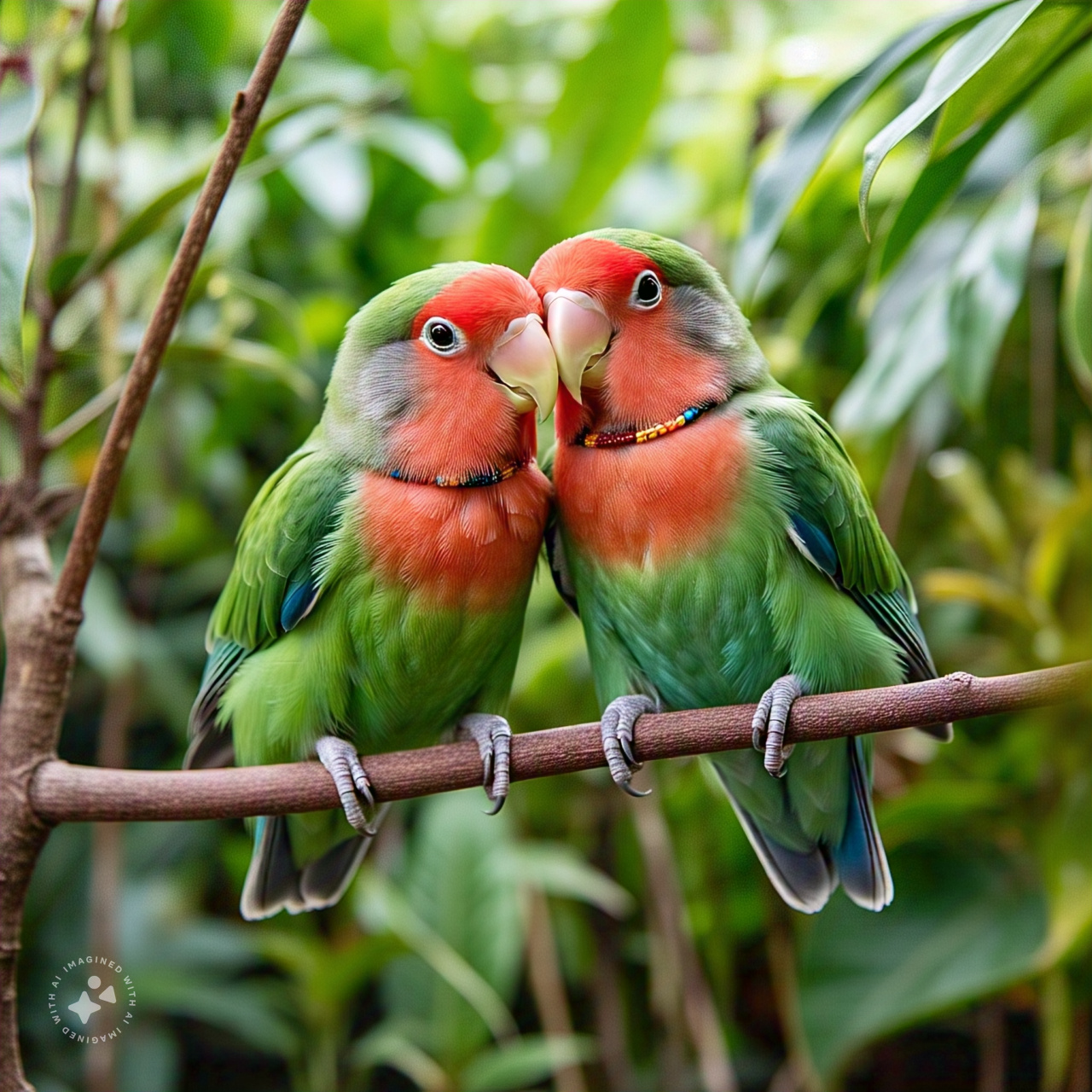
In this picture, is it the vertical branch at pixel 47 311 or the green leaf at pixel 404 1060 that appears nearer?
the vertical branch at pixel 47 311

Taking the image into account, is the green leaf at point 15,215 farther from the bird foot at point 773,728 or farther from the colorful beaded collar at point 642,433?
the bird foot at point 773,728

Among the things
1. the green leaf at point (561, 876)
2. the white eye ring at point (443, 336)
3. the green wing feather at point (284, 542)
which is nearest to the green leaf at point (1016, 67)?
the white eye ring at point (443, 336)

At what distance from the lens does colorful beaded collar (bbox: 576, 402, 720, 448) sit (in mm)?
1132

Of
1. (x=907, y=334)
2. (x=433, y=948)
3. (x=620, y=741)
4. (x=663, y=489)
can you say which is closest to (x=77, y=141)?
(x=663, y=489)

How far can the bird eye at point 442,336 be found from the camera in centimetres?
107

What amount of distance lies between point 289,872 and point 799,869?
2.03 ft

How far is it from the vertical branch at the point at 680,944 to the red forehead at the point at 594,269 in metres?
1.29

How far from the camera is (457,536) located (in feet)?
3.82

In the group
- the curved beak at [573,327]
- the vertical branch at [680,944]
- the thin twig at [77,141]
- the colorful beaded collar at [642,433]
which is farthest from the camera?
the vertical branch at [680,944]

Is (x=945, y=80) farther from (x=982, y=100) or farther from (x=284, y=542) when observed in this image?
(x=284, y=542)

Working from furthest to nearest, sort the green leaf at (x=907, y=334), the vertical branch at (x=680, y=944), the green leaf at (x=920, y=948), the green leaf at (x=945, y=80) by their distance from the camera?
the vertical branch at (x=680, y=944), the green leaf at (x=920, y=948), the green leaf at (x=907, y=334), the green leaf at (x=945, y=80)

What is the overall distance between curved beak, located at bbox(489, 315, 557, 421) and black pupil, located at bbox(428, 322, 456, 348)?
48 millimetres

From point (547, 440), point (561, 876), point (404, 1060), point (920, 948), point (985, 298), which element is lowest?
point (404, 1060)

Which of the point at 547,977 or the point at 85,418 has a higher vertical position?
the point at 85,418
